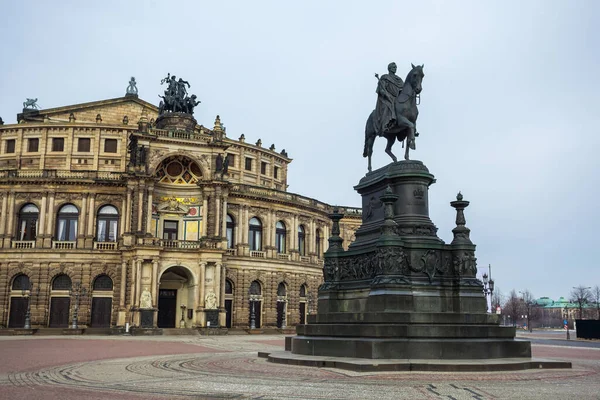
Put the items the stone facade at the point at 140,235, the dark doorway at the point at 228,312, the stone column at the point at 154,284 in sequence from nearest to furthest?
the stone column at the point at 154,284
the stone facade at the point at 140,235
the dark doorway at the point at 228,312

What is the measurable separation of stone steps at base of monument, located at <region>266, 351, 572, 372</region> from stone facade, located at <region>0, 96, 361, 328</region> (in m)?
38.8

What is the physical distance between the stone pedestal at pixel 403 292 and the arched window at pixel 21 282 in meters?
44.3

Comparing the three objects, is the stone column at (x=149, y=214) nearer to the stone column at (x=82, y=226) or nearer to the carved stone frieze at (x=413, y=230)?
the stone column at (x=82, y=226)

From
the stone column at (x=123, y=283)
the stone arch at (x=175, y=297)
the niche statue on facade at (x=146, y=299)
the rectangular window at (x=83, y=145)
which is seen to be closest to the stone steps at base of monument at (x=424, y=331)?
the niche statue on facade at (x=146, y=299)

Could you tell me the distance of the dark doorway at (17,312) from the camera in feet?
180

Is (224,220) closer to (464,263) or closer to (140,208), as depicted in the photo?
(140,208)

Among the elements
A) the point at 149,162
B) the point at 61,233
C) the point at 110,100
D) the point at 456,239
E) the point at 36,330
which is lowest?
the point at 36,330

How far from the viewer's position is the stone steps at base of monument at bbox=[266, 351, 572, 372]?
14.4 meters

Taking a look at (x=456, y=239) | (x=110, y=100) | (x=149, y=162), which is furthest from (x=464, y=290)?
(x=110, y=100)

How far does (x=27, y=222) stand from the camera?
57.4 metres

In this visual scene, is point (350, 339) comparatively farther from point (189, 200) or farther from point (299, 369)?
point (189, 200)

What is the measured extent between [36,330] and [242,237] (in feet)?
67.1

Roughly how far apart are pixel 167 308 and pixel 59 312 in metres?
9.57

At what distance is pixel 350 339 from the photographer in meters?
16.5
